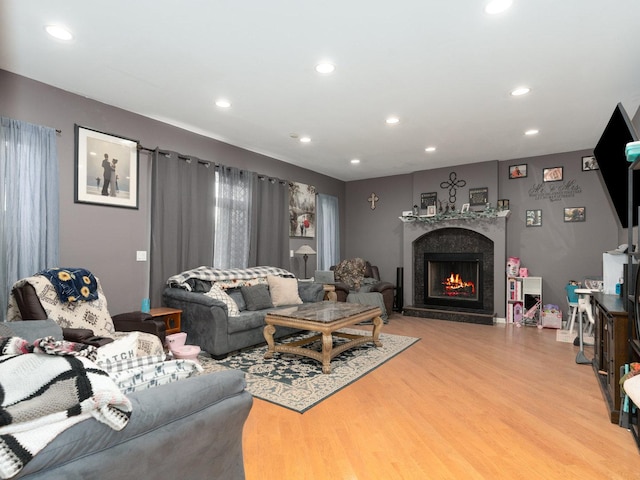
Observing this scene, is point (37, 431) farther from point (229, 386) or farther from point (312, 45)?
point (312, 45)

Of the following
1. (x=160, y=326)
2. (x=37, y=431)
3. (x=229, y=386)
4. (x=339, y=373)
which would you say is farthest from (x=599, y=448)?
(x=160, y=326)

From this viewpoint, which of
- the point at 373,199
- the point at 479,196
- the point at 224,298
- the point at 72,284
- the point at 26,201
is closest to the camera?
the point at 72,284

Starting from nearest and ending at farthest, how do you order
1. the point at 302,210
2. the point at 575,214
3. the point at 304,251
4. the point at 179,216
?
the point at 179,216
the point at 575,214
the point at 304,251
the point at 302,210

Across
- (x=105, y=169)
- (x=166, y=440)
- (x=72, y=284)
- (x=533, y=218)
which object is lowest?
(x=166, y=440)

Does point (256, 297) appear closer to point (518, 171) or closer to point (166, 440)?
point (166, 440)

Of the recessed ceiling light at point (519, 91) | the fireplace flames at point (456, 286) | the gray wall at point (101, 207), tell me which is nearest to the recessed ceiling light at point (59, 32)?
the gray wall at point (101, 207)

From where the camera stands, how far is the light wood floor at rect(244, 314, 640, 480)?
6.65ft

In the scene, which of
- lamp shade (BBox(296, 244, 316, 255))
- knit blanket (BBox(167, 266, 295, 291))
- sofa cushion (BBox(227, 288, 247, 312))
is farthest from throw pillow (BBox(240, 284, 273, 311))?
lamp shade (BBox(296, 244, 316, 255))

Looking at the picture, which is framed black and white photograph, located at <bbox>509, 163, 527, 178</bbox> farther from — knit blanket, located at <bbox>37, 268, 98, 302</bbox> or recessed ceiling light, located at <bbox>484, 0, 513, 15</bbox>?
knit blanket, located at <bbox>37, 268, 98, 302</bbox>

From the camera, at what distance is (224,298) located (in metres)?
4.27

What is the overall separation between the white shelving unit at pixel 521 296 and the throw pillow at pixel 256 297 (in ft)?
12.9

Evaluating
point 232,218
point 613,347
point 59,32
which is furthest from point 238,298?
point 613,347

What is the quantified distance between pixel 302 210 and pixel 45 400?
577cm

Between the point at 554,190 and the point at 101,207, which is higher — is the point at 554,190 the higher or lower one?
the higher one
